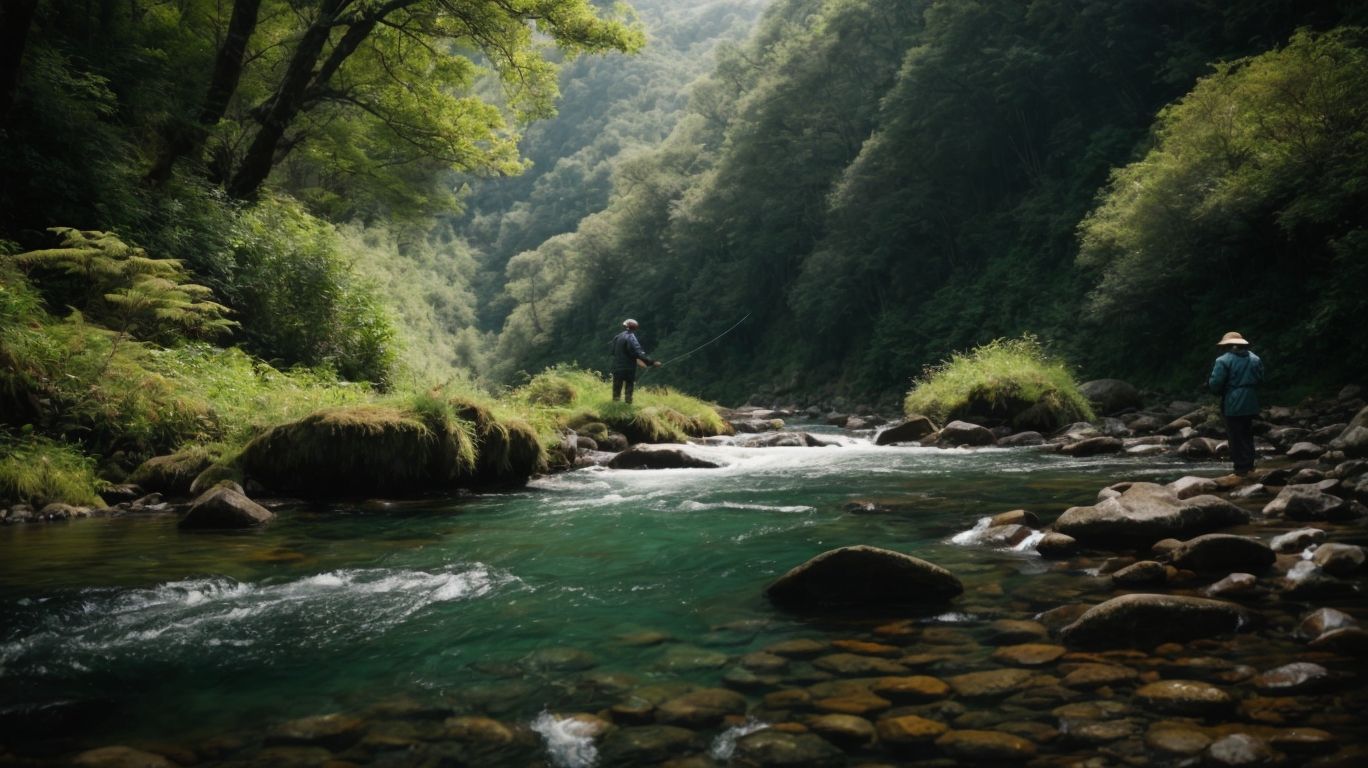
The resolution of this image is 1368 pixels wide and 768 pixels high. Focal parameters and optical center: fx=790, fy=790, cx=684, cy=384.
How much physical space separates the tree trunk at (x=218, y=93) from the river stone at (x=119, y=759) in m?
12.2

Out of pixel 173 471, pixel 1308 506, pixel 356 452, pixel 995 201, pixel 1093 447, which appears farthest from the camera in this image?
pixel 995 201

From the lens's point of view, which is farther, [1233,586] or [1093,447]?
[1093,447]

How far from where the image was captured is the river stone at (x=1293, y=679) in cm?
291

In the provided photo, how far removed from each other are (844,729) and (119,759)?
2487mm

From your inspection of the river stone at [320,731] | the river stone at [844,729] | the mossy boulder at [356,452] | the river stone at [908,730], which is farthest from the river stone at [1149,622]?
the mossy boulder at [356,452]

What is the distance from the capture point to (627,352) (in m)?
14.7

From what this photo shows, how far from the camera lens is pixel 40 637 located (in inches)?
153

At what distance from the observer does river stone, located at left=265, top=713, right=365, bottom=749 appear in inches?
111

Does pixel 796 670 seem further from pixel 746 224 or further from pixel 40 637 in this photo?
pixel 746 224

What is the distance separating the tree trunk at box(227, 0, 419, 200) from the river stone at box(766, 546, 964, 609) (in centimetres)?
1301

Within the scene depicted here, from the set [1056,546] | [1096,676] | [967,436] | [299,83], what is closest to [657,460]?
[967,436]

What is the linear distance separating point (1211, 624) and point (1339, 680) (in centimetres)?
67

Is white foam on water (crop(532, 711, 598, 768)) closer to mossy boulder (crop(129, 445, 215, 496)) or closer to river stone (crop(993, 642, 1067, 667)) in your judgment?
river stone (crop(993, 642, 1067, 667))

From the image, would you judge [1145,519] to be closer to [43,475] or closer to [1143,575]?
[1143,575]
